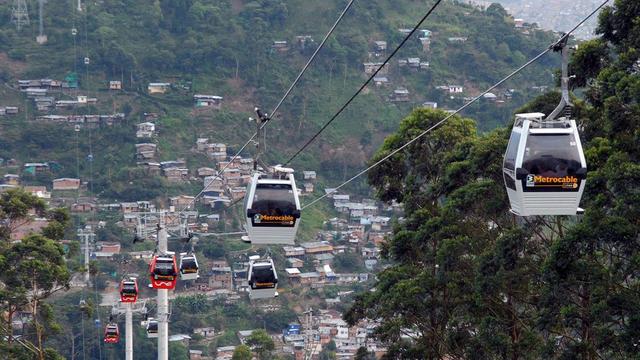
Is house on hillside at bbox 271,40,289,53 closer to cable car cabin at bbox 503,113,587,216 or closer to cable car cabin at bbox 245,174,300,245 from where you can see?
cable car cabin at bbox 245,174,300,245

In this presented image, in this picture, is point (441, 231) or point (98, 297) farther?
point (98, 297)

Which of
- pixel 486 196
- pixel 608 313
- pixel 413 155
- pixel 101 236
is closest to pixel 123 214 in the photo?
pixel 101 236

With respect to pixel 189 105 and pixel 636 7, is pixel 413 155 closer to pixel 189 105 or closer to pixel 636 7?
pixel 636 7

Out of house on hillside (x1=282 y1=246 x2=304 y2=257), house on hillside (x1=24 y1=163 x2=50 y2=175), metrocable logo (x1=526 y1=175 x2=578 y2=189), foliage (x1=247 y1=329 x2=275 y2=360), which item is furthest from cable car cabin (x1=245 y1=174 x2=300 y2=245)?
house on hillside (x1=24 y1=163 x2=50 y2=175)

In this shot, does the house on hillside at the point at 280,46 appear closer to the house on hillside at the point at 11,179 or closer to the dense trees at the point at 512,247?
the house on hillside at the point at 11,179

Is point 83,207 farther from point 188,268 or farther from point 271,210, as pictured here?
point 271,210

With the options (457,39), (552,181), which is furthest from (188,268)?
(457,39)

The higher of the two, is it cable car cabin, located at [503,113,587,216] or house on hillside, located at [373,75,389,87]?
cable car cabin, located at [503,113,587,216]

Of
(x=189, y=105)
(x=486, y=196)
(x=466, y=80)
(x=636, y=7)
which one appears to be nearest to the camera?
(x=636, y=7)
